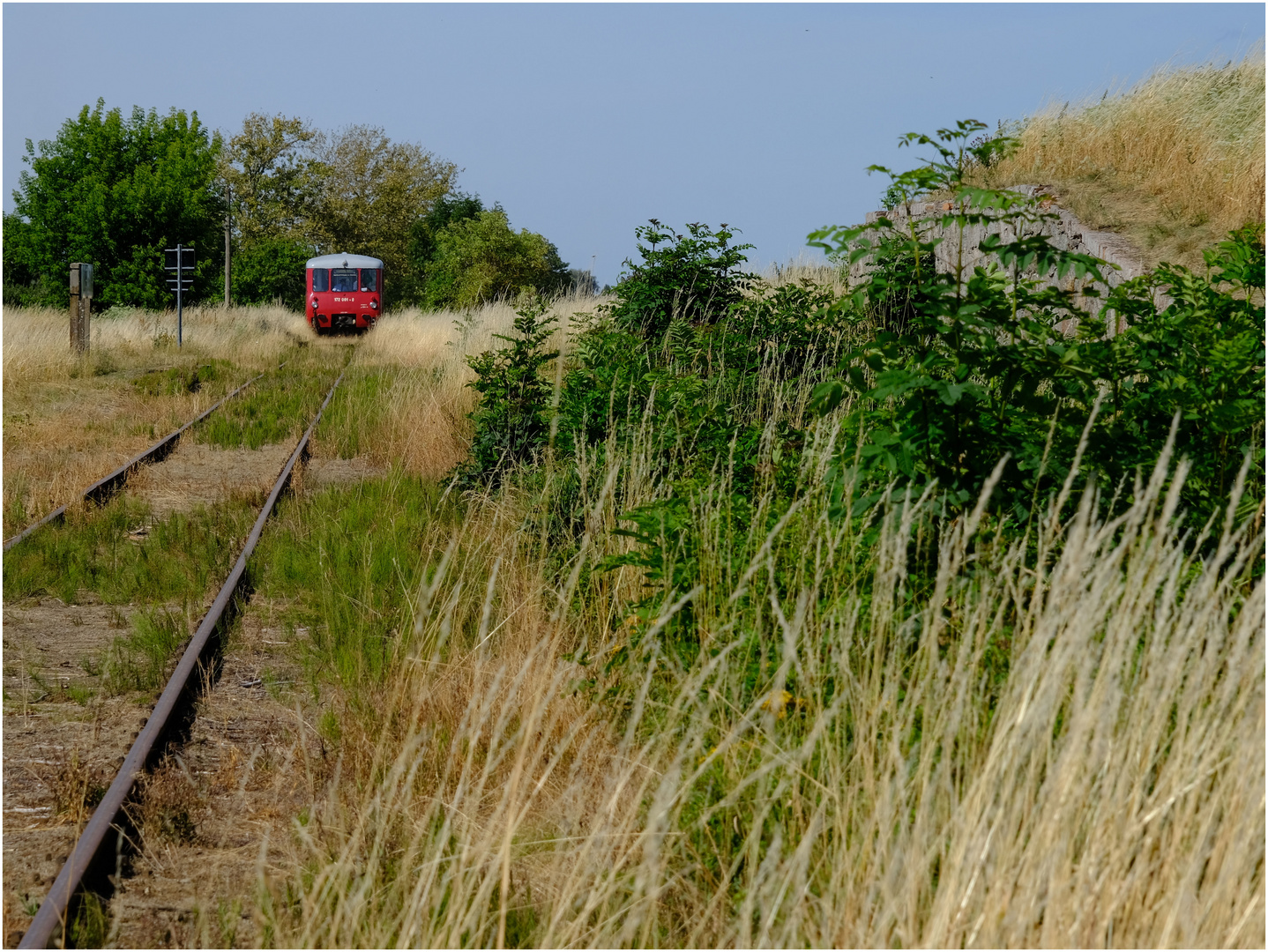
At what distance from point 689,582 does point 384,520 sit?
3.53 metres

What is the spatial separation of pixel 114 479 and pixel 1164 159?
1103 centimetres

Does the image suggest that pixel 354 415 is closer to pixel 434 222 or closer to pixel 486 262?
pixel 486 262

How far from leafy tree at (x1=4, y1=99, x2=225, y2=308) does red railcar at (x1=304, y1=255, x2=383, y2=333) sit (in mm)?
5500

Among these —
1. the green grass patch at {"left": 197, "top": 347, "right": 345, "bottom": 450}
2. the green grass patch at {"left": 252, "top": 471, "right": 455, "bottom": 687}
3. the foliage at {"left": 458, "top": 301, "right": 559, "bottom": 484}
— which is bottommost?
the green grass patch at {"left": 252, "top": 471, "right": 455, "bottom": 687}

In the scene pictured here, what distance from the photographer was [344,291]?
103 feet

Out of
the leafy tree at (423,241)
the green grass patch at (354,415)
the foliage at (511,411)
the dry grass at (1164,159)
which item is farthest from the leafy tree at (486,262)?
the foliage at (511,411)

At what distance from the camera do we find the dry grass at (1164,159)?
983 cm

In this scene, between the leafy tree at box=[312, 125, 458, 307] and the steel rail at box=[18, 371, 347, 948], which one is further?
the leafy tree at box=[312, 125, 458, 307]

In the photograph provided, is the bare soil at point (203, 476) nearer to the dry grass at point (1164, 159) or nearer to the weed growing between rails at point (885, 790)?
the weed growing between rails at point (885, 790)

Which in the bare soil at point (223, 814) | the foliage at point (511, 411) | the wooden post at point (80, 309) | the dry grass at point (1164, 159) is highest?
the dry grass at point (1164, 159)

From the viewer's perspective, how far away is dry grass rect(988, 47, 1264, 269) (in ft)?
32.2

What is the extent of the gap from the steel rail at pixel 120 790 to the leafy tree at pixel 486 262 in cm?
3841

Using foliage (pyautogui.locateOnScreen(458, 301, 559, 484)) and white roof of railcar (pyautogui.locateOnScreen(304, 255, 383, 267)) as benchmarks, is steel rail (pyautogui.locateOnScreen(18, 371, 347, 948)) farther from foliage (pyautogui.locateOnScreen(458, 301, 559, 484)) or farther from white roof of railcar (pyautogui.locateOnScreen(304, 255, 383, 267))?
white roof of railcar (pyautogui.locateOnScreen(304, 255, 383, 267))

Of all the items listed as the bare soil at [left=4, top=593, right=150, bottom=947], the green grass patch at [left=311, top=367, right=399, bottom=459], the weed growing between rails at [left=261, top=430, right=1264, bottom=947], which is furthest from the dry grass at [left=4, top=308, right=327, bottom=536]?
the weed growing between rails at [left=261, top=430, right=1264, bottom=947]
